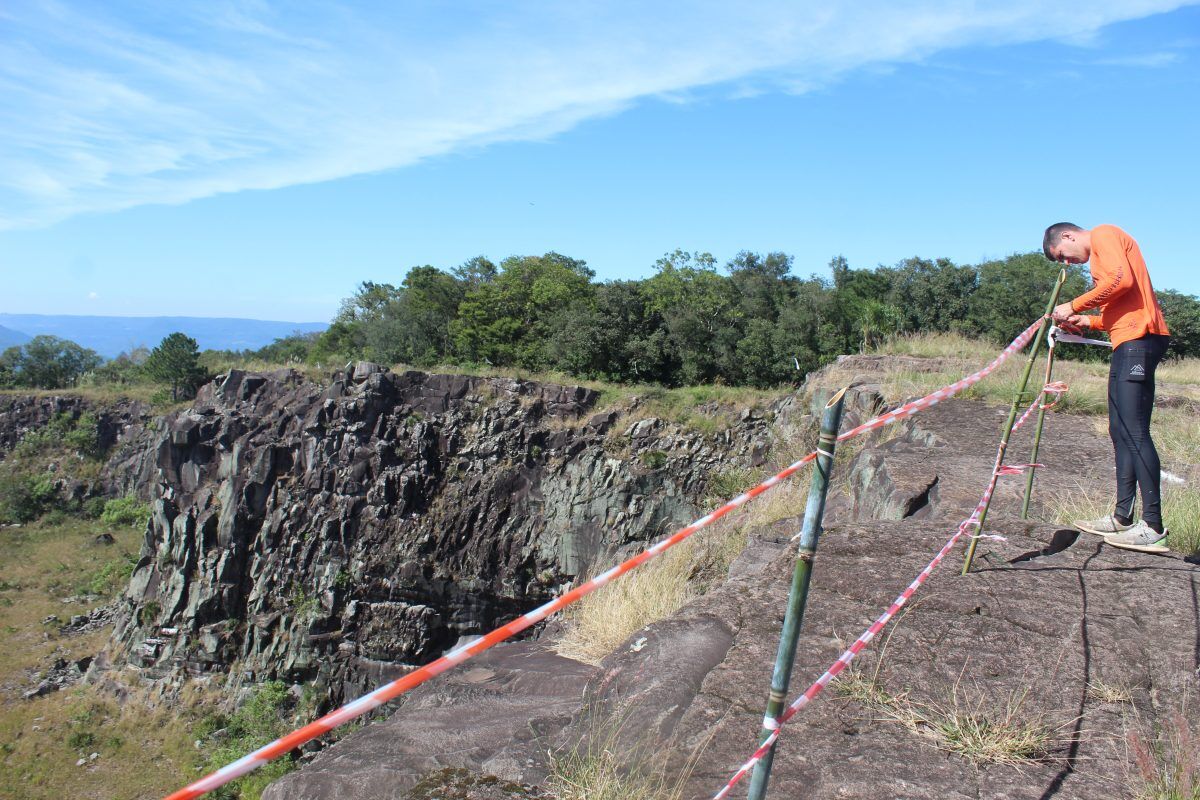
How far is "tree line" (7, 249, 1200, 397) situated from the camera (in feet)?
74.6

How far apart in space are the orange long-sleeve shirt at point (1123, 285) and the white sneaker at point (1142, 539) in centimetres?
90

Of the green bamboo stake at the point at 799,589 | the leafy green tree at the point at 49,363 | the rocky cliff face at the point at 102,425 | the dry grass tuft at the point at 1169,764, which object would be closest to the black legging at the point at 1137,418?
the dry grass tuft at the point at 1169,764

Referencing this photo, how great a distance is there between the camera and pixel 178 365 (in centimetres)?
3672

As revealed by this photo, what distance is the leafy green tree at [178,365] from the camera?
36719mm

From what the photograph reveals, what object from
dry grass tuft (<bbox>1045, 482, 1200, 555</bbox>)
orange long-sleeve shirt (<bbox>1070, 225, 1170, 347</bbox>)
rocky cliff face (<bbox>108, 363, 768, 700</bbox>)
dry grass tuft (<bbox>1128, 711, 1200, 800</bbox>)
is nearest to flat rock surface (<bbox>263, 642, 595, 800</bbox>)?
dry grass tuft (<bbox>1128, 711, 1200, 800</bbox>)

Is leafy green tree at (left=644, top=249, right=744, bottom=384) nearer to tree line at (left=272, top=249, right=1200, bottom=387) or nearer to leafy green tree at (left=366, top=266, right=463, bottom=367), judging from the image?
tree line at (left=272, top=249, right=1200, bottom=387)

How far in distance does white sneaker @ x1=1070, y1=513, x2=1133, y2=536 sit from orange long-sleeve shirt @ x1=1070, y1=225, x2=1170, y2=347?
2.98ft

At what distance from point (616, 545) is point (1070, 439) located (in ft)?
45.1

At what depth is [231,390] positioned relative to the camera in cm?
2577

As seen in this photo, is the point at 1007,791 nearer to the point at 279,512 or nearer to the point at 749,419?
the point at 749,419

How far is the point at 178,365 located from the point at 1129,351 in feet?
132

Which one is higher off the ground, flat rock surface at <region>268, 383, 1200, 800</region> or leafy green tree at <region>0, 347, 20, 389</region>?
leafy green tree at <region>0, 347, 20, 389</region>

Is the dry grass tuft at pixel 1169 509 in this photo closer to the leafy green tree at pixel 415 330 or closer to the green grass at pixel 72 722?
the green grass at pixel 72 722

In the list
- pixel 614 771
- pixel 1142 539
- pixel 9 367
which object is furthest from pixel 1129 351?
pixel 9 367
